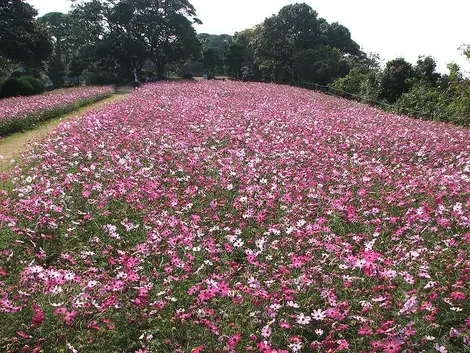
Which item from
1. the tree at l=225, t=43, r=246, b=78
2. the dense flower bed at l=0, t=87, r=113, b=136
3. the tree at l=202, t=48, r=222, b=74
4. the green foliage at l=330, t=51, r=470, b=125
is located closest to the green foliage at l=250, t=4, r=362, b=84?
the green foliage at l=330, t=51, r=470, b=125

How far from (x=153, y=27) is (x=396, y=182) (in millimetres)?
43424

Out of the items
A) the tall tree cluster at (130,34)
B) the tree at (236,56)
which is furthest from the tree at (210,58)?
the tall tree cluster at (130,34)

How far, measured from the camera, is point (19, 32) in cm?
2877

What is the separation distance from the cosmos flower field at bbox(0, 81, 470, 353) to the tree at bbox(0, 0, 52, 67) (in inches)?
943

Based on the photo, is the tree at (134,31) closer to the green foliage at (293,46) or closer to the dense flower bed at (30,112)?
the green foliage at (293,46)

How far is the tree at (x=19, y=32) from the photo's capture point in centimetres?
2841

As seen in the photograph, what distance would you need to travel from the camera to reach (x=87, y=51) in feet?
144

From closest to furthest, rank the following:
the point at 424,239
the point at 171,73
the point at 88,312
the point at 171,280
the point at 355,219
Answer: the point at 88,312 < the point at 171,280 < the point at 424,239 < the point at 355,219 < the point at 171,73

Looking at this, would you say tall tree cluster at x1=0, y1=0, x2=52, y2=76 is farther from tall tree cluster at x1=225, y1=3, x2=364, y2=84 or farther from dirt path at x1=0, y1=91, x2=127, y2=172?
tall tree cluster at x1=225, y1=3, x2=364, y2=84

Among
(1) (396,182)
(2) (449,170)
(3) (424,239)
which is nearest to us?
(3) (424,239)

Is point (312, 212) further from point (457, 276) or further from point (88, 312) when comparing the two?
point (88, 312)

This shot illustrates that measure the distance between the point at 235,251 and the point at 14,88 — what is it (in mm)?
26878

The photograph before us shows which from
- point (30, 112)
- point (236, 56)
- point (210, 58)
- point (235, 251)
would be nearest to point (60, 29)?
point (210, 58)

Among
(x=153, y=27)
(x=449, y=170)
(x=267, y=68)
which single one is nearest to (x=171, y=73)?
(x=153, y=27)
